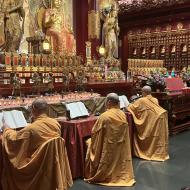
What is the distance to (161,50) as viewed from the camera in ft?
55.0

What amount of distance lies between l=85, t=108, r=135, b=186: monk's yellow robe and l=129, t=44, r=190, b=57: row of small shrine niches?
12.4m

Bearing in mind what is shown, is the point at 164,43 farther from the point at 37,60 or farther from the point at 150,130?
the point at 150,130

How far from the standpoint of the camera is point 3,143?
11.4 ft

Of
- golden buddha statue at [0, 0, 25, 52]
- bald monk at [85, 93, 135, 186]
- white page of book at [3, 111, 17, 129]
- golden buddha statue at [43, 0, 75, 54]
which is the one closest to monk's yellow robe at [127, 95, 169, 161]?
bald monk at [85, 93, 135, 186]

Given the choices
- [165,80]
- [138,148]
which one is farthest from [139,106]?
[165,80]

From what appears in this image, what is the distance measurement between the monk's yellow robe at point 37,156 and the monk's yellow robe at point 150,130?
2.43m

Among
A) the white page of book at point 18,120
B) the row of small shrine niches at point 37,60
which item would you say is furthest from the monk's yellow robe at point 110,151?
the row of small shrine niches at point 37,60

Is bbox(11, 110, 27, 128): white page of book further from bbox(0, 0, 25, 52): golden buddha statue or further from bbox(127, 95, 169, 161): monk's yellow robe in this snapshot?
bbox(0, 0, 25, 52): golden buddha statue

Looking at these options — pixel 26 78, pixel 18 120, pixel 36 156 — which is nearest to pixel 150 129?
pixel 18 120

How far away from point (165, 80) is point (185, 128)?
1.26m

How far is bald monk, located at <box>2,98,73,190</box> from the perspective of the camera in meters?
3.33

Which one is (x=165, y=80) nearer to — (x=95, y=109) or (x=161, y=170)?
(x=95, y=109)

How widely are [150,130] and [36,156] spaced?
2.74m

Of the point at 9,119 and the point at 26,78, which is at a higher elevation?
the point at 26,78
